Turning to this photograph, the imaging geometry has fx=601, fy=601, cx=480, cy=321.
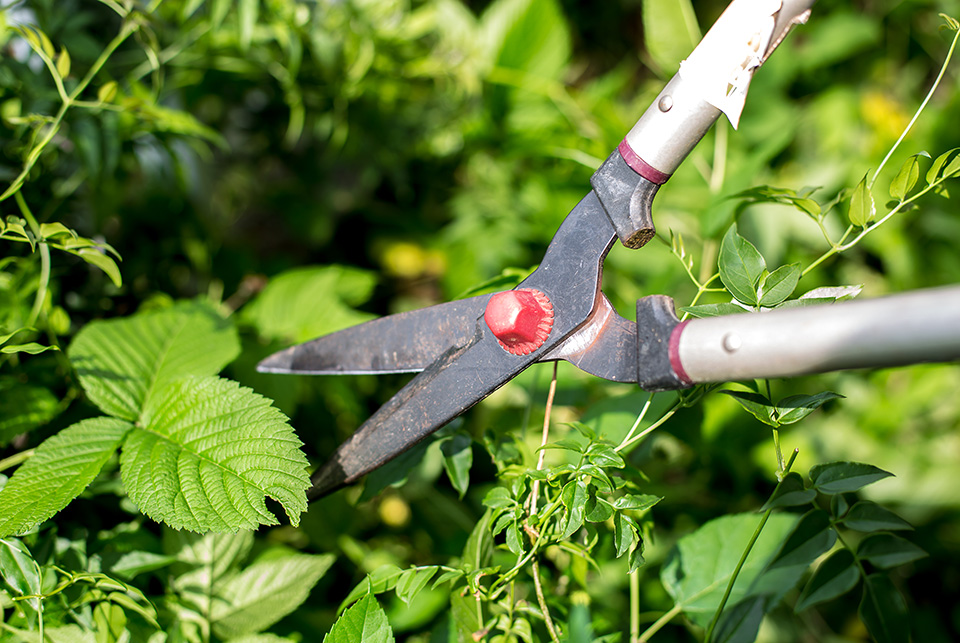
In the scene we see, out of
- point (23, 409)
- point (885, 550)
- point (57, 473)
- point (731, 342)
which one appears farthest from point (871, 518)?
point (23, 409)

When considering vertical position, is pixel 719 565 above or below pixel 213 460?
→ below

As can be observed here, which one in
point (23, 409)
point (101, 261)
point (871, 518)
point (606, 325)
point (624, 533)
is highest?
point (101, 261)

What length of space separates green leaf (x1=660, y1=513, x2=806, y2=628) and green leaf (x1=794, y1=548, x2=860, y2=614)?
0.03m

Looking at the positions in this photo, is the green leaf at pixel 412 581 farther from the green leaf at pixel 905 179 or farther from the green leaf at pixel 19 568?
the green leaf at pixel 905 179

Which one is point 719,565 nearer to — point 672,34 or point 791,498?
point 791,498

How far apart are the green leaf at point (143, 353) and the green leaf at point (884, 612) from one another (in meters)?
0.71

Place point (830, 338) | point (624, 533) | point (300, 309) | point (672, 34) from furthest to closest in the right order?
point (672, 34)
point (300, 309)
point (624, 533)
point (830, 338)

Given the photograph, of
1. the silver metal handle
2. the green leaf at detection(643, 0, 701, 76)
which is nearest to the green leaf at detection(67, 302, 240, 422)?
the silver metal handle

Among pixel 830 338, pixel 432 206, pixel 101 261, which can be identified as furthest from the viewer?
A: pixel 432 206

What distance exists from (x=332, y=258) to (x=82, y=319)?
701mm

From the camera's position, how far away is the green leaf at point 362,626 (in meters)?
0.52

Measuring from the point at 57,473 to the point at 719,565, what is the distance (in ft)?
2.25

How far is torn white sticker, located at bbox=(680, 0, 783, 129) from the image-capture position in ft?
Answer: 1.67

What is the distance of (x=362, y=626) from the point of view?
0.53 meters
